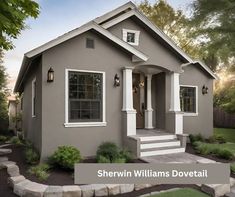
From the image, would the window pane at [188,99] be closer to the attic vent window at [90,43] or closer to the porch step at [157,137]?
the porch step at [157,137]

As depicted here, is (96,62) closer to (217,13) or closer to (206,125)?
(206,125)

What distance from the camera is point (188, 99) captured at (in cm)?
1277

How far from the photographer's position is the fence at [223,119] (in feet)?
68.7

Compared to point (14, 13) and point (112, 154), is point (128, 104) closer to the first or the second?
point (112, 154)

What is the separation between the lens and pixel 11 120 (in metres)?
19.6

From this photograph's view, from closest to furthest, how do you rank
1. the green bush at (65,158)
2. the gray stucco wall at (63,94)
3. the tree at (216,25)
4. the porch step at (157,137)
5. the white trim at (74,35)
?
the green bush at (65,158) → the white trim at (74,35) → the gray stucco wall at (63,94) → the porch step at (157,137) → the tree at (216,25)

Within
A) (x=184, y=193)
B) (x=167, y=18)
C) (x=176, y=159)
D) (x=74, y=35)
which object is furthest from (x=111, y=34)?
(x=167, y=18)

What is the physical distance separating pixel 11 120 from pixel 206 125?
47.6 ft

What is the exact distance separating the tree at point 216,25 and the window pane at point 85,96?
30.0 ft

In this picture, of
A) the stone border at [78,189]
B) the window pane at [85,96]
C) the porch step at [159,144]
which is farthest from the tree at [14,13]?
the porch step at [159,144]

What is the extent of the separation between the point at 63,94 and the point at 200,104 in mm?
7717

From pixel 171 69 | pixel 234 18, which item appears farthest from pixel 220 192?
pixel 234 18

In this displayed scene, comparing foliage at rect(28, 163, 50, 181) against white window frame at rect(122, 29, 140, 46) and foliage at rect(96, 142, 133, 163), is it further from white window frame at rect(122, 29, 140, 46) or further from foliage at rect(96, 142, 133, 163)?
white window frame at rect(122, 29, 140, 46)

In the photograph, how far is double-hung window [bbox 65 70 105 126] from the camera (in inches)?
331
